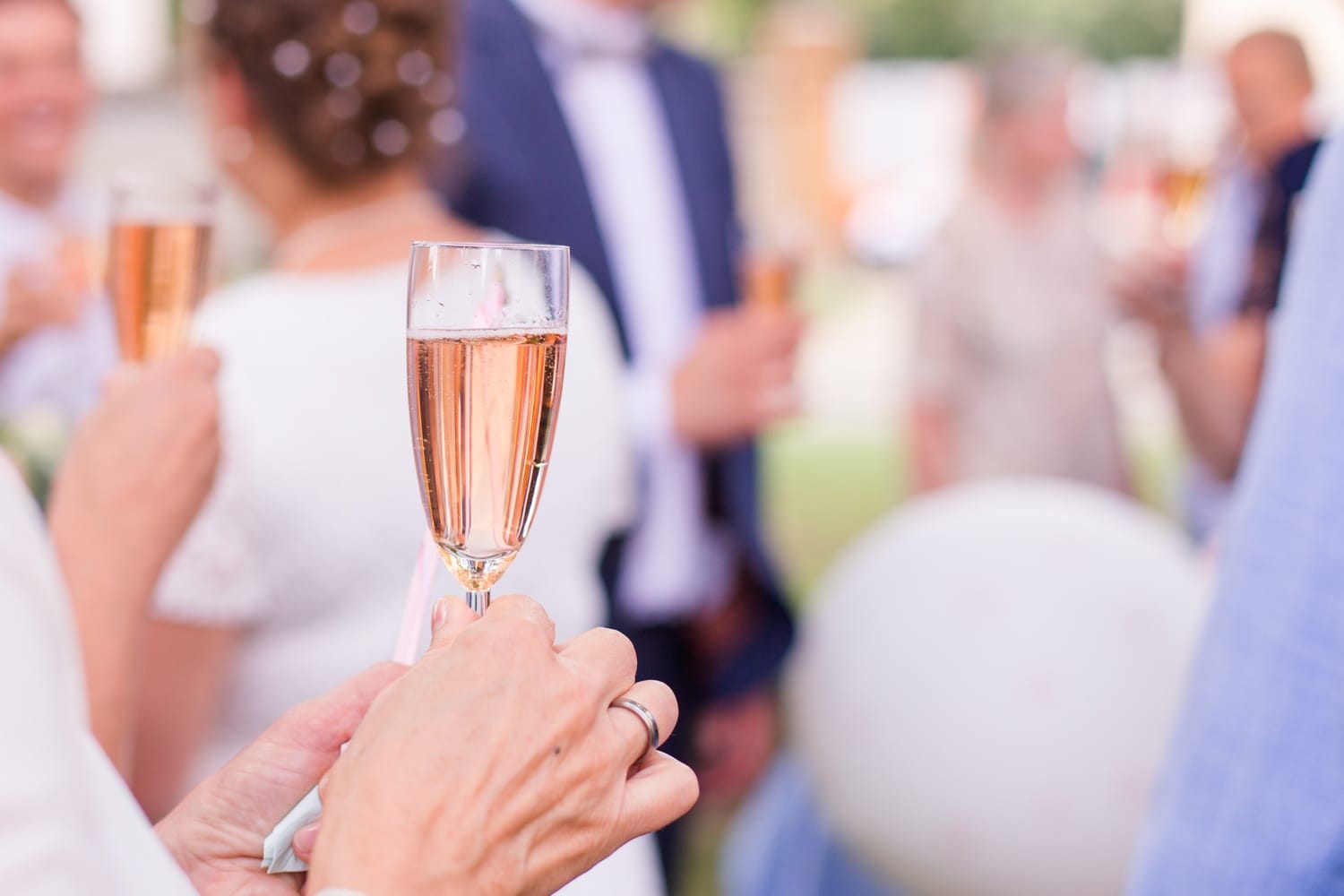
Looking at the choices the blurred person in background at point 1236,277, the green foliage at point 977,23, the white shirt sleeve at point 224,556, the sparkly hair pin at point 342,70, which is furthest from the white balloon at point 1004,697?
the green foliage at point 977,23

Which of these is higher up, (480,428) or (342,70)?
(342,70)

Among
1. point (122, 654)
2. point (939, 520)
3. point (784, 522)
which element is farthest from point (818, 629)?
point (784, 522)

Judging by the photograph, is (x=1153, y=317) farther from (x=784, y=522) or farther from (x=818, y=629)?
(x=784, y=522)

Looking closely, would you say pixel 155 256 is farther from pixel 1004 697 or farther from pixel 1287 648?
pixel 1004 697

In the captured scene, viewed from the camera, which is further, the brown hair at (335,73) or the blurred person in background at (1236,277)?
the blurred person in background at (1236,277)

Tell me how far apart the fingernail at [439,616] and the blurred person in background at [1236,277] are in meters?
2.36

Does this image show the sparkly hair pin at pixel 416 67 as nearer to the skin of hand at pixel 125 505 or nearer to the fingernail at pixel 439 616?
the skin of hand at pixel 125 505

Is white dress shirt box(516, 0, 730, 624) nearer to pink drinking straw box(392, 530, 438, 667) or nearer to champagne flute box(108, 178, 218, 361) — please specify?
champagne flute box(108, 178, 218, 361)

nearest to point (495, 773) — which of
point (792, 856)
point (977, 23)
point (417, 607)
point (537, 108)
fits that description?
point (417, 607)

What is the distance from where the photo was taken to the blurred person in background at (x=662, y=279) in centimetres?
268

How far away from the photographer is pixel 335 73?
1847mm

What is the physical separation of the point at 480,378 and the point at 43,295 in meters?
2.14

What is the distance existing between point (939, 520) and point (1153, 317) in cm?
83

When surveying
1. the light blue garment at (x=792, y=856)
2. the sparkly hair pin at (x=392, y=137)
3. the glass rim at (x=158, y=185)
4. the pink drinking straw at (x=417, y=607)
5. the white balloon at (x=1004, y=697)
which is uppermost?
the sparkly hair pin at (x=392, y=137)
